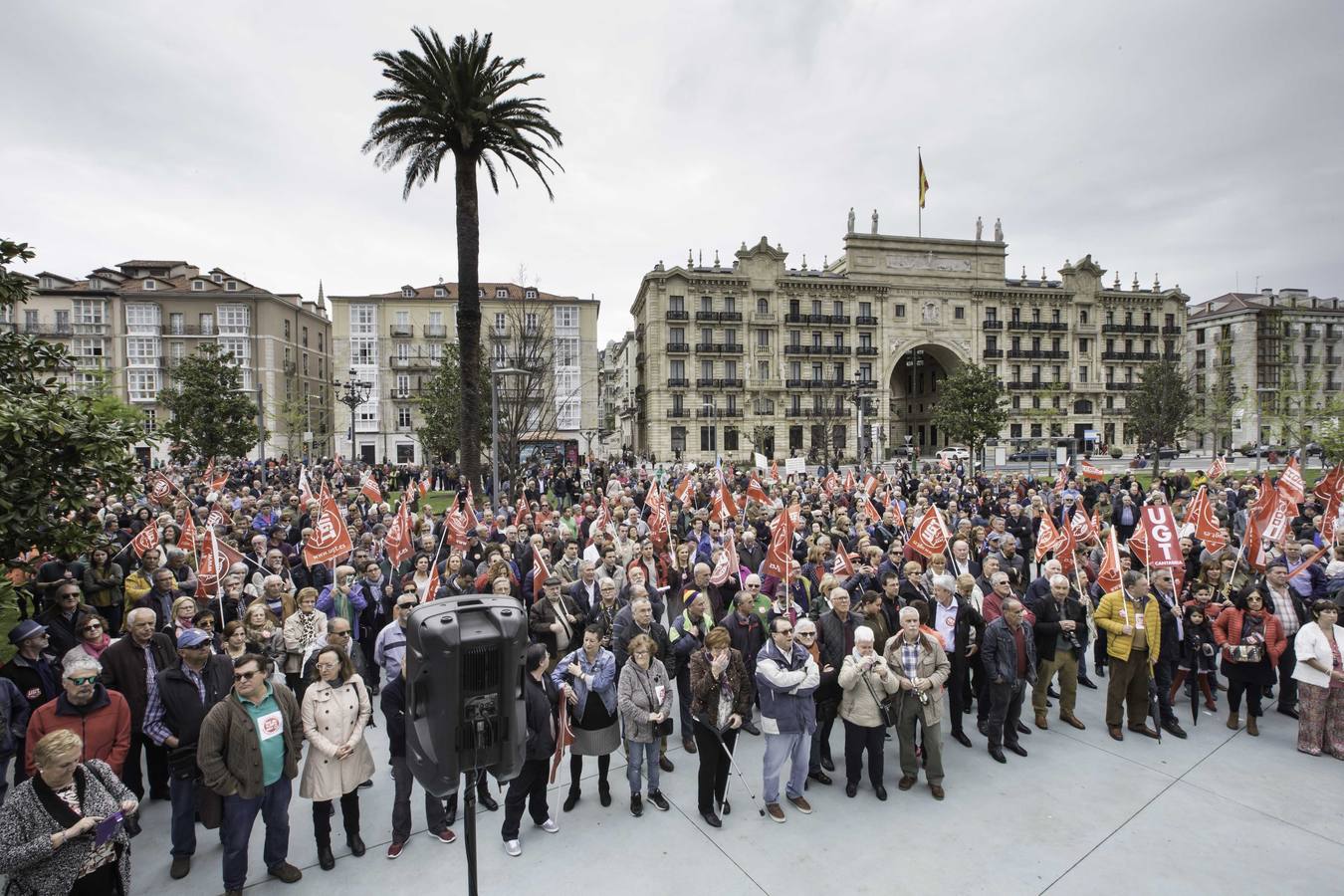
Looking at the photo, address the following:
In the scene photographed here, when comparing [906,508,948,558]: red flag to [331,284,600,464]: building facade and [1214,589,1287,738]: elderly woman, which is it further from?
[331,284,600,464]: building facade

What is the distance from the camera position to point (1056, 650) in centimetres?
757

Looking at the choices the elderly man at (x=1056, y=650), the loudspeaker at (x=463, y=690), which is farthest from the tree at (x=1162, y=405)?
the loudspeaker at (x=463, y=690)

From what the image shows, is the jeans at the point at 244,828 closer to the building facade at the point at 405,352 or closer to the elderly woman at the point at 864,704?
the elderly woman at the point at 864,704

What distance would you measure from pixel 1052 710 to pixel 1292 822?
8.31 ft

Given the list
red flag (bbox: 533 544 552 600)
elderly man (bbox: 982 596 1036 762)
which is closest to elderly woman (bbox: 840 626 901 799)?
elderly man (bbox: 982 596 1036 762)

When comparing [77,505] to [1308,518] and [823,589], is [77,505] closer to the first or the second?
[823,589]

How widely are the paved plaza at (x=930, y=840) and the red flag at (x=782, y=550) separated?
2.70 metres

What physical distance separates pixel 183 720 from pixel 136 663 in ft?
3.23

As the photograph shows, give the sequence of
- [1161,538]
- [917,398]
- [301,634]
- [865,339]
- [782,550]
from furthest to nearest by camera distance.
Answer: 1. [917,398]
2. [865,339]
3. [782,550]
4. [1161,538]
5. [301,634]

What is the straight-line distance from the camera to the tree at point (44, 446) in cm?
459

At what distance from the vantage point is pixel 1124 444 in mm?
70562

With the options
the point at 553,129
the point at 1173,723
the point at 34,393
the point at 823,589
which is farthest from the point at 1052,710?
the point at 553,129

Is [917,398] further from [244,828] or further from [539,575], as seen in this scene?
[244,828]

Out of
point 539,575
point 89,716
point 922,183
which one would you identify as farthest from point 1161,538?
point 922,183
